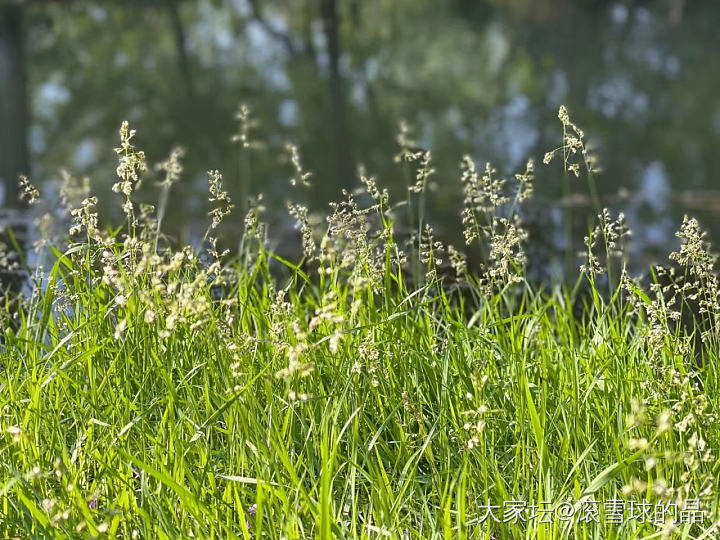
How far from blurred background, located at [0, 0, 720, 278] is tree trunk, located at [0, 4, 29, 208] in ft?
0.14

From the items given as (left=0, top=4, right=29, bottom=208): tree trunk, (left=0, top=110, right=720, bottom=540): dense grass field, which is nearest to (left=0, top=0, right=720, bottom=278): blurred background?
(left=0, top=4, right=29, bottom=208): tree trunk

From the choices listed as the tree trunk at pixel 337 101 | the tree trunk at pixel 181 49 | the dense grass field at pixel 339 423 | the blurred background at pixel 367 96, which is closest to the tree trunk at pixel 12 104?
the blurred background at pixel 367 96

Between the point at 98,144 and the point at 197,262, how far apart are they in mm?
8022

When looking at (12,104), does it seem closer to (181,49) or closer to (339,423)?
(181,49)

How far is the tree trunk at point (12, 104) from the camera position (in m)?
8.15

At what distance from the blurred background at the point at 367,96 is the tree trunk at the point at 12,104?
0.04 m

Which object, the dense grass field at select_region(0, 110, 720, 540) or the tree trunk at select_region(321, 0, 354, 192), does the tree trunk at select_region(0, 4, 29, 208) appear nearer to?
the tree trunk at select_region(321, 0, 354, 192)

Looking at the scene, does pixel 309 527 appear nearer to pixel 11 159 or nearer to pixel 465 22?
pixel 11 159

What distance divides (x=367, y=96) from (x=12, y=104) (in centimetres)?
510

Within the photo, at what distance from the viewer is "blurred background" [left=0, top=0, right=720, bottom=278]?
7816 mm

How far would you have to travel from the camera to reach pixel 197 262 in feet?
8.02

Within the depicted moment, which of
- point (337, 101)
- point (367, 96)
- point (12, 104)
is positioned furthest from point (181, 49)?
point (12, 104)

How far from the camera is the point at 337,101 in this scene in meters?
12.2

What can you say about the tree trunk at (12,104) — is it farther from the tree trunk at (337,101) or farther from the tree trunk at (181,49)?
the tree trunk at (337,101)
